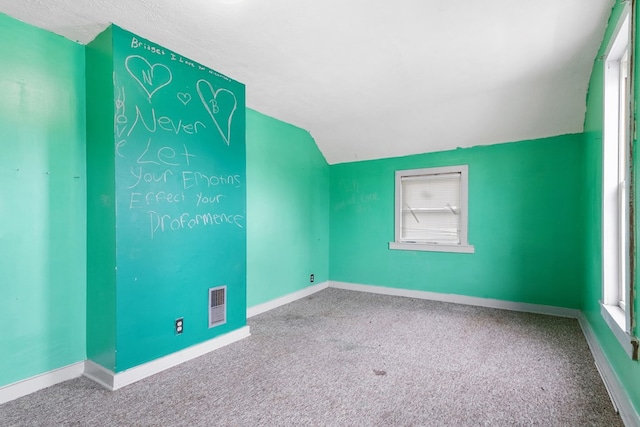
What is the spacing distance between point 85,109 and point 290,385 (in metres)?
2.41

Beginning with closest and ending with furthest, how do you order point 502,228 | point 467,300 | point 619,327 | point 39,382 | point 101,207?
point 619,327 < point 39,382 < point 101,207 < point 502,228 < point 467,300

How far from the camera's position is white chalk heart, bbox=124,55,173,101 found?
2199 millimetres

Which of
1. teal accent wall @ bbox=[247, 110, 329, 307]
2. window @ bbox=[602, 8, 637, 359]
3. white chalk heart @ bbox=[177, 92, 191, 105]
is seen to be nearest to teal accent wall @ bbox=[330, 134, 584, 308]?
teal accent wall @ bbox=[247, 110, 329, 307]

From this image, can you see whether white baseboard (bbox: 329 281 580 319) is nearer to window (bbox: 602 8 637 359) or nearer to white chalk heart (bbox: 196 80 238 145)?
window (bbox: 602 8 637 359)

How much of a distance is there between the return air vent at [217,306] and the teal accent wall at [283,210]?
776 millimetres

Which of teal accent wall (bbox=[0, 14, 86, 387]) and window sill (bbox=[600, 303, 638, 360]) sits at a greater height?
teal accent wall (bbox=[0, 14, 86, 387])

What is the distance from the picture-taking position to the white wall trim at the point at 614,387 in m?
1.63

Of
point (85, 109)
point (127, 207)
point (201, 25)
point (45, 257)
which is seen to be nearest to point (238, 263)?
point (127, 207)

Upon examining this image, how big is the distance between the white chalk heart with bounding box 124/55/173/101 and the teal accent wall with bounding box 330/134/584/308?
301cm

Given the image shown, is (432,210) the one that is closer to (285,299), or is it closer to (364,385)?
(285,299)

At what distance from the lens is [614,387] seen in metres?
1.91

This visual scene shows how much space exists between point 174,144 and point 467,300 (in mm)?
3738

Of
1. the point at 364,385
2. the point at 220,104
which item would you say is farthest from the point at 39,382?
the point at 220,104

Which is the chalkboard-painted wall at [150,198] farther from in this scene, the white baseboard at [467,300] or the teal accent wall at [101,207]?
the white baseboard at [467,300]
